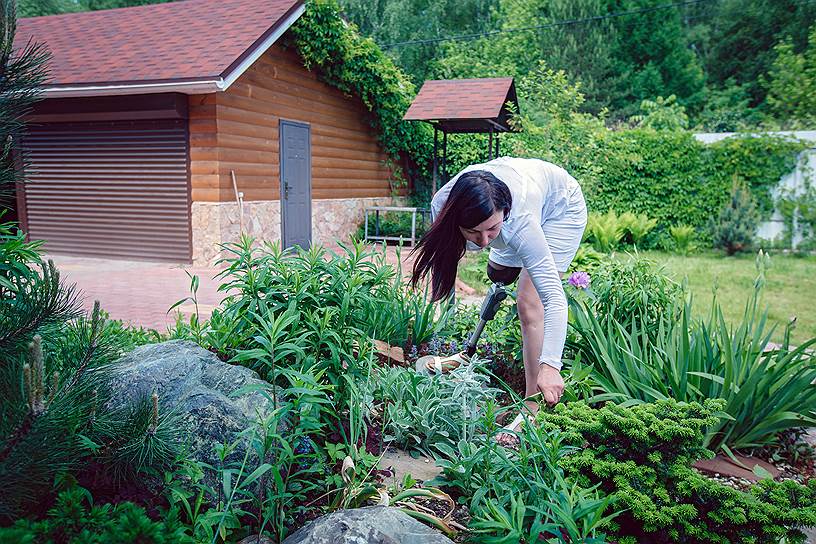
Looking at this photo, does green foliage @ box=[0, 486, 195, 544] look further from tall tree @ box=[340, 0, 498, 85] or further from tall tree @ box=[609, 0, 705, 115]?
tall tree @ box=[340, 0, 498, 85]

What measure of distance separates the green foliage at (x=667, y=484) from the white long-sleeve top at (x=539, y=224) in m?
0.39

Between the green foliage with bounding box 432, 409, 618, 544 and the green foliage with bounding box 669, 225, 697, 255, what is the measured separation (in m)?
11.4

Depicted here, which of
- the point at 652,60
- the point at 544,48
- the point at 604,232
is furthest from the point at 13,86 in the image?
the point at 652,60

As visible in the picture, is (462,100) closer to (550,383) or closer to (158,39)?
(158,39)

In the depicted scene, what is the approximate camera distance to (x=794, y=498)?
185 cm

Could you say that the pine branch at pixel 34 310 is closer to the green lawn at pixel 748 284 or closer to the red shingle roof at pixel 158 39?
the green lawn at pixel 748 284

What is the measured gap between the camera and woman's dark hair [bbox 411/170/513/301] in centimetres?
256

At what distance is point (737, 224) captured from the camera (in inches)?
473

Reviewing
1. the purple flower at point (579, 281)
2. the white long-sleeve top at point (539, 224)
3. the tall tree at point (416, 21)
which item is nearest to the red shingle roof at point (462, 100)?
the purple flower at point (579, 281)

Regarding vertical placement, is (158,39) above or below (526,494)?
above

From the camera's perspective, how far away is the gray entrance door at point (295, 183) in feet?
36.9

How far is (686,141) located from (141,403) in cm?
1357

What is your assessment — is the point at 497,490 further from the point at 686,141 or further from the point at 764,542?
the point at 686,141

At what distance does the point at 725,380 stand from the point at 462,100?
9.80 metres
